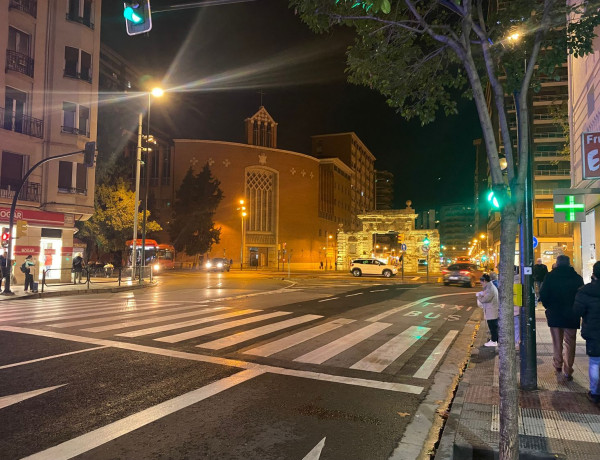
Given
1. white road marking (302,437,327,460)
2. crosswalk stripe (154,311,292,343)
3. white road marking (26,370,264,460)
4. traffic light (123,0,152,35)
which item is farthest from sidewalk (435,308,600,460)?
traffic light (123,0,152,35)

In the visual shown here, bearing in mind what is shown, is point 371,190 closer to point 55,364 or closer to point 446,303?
point 446,303

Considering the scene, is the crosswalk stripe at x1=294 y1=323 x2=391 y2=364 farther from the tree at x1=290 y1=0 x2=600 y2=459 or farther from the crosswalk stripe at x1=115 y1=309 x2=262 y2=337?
the tree at x1=290 y1=0 x2=600 y2=459

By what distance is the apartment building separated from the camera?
2320 cm

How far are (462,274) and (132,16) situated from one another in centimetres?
2543

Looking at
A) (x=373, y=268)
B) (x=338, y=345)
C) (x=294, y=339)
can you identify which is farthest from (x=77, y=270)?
(x=373, y=268)

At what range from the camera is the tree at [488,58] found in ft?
12.5

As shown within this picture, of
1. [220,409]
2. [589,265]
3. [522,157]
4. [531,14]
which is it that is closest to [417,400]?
[220,409]

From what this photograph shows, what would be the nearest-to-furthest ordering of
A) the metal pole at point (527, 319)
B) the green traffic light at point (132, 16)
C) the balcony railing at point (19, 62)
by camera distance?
the metal pole at point (527, 319)
the green traffic light at point (132, 16)
the balcony railing at point (19, 62)

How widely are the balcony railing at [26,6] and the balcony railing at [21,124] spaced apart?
583 centimetres

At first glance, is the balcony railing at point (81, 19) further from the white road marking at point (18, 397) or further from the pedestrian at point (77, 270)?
the white road marking at point (18, 397)

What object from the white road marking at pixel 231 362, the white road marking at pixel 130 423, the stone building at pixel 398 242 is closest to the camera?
the white road marking at pixel 130 423

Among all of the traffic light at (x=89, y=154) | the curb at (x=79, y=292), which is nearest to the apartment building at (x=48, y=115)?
the curb at (x=79, y=292)

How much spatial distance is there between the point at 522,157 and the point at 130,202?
3912cm

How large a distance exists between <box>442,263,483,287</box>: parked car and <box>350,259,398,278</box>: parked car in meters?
10.5
